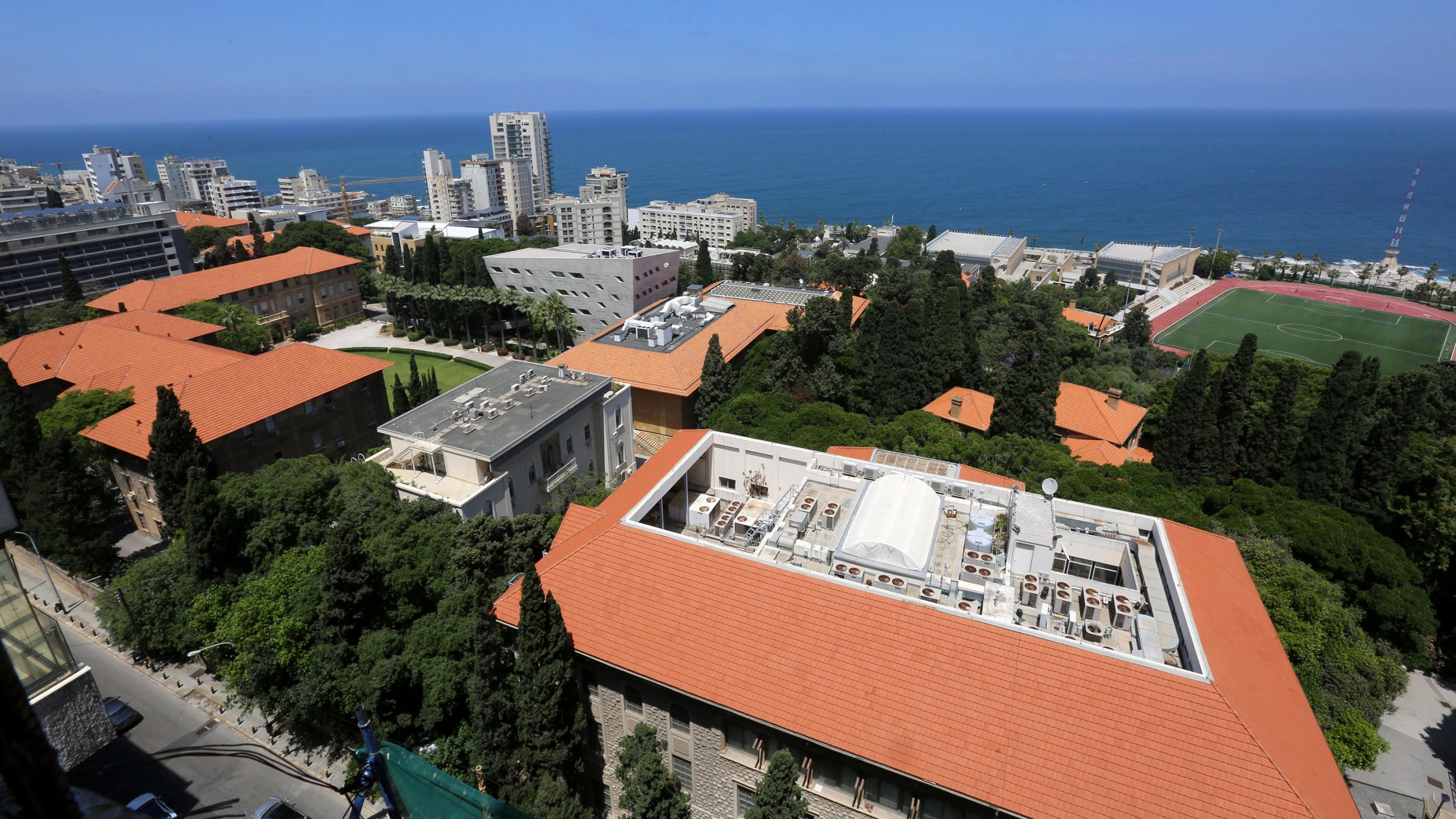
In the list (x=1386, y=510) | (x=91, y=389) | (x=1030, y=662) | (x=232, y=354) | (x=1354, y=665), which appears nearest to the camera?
(x=1030, y=662)

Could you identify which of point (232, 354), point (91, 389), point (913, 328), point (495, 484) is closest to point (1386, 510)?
point (913, 328)

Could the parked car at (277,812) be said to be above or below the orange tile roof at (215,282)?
below

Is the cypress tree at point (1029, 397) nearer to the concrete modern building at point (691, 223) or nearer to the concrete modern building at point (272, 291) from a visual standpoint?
the concrete modern building at point (272, 291)

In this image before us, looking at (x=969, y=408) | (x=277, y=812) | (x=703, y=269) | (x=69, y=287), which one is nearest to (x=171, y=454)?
(x=277, y=812)

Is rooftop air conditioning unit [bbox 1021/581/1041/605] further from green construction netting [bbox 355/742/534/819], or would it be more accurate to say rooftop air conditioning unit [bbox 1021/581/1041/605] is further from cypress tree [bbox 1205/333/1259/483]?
cypress tree [bbox 1205/333/1259/483]

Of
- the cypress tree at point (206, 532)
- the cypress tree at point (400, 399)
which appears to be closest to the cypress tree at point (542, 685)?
the cypress tree at point (206, 532)

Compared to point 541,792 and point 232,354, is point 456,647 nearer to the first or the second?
point 541,792
